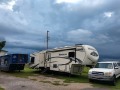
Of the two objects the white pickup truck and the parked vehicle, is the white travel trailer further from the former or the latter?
the white pickup truck

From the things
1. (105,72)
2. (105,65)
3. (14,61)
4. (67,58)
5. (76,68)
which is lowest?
(105,72)

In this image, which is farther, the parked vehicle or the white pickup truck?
the parked vehicle

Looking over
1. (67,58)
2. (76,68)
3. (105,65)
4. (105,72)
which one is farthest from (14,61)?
(105,72)

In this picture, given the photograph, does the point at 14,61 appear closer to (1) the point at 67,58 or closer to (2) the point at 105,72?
(1) the point at 67,58

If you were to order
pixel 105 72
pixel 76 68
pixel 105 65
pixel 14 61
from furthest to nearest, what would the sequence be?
pixel 14 61, pixel 76 68, pixel 105 65, pixel 105 72

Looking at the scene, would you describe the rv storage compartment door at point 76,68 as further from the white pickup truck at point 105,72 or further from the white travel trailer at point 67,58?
the white pickup truck at point 105,72

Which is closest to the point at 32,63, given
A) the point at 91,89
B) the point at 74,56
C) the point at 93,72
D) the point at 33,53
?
the point at 33,53

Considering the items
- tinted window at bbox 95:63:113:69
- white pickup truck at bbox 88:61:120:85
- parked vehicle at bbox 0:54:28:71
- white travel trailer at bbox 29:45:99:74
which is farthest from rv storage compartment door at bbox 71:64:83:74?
parked vehicle at bbox 0:54:28:71

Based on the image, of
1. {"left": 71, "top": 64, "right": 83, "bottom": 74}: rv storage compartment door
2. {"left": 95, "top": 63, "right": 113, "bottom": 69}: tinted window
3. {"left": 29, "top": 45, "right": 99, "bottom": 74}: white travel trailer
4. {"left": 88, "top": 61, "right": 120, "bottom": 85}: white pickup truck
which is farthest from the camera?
{"left": 71, "top": 64, "right": 83, "bottom": 74}: rv storage compartment door

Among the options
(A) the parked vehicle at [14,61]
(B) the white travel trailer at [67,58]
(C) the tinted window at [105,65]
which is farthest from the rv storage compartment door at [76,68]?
(A) the parked vehicle at [14,61]

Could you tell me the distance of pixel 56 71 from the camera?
2653cm

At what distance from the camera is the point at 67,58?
949 inches

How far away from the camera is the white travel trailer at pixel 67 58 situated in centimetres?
2244

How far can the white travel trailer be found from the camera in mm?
22438
